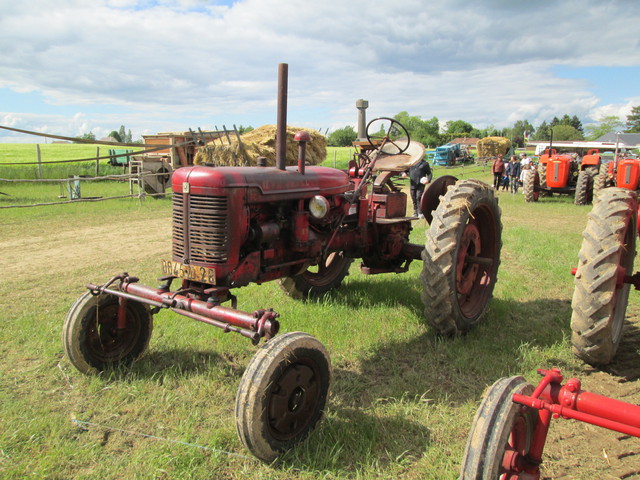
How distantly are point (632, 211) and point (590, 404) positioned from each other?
240 cm

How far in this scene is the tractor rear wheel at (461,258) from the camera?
3.82 metres

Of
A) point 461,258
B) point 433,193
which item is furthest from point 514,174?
point 461,258

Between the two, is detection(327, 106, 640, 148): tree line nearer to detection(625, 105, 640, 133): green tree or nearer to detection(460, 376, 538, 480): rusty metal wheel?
detection(625, 105, 640, 133): green tree

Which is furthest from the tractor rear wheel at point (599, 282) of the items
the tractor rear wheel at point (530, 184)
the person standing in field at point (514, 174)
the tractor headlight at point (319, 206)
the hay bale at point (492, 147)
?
the hay bale at point (492, 147)

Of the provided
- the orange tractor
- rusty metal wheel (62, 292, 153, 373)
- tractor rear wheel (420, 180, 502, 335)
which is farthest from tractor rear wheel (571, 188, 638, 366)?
the orange tractor

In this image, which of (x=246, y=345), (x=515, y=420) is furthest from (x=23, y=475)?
(x=515, y=420)

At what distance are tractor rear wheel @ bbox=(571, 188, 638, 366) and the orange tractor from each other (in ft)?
39.3

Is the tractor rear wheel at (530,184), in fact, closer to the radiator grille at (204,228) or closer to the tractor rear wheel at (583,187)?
the tractor rear wheel at (583,187)

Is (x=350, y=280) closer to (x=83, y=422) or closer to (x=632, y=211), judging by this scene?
(x=632, y=211)

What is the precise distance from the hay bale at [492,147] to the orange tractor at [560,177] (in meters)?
26.5

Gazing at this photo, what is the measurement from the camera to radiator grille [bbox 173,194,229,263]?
123 inches

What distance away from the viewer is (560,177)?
15.1 m

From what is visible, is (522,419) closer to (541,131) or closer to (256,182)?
(256,182)

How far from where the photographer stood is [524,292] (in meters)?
5.57
